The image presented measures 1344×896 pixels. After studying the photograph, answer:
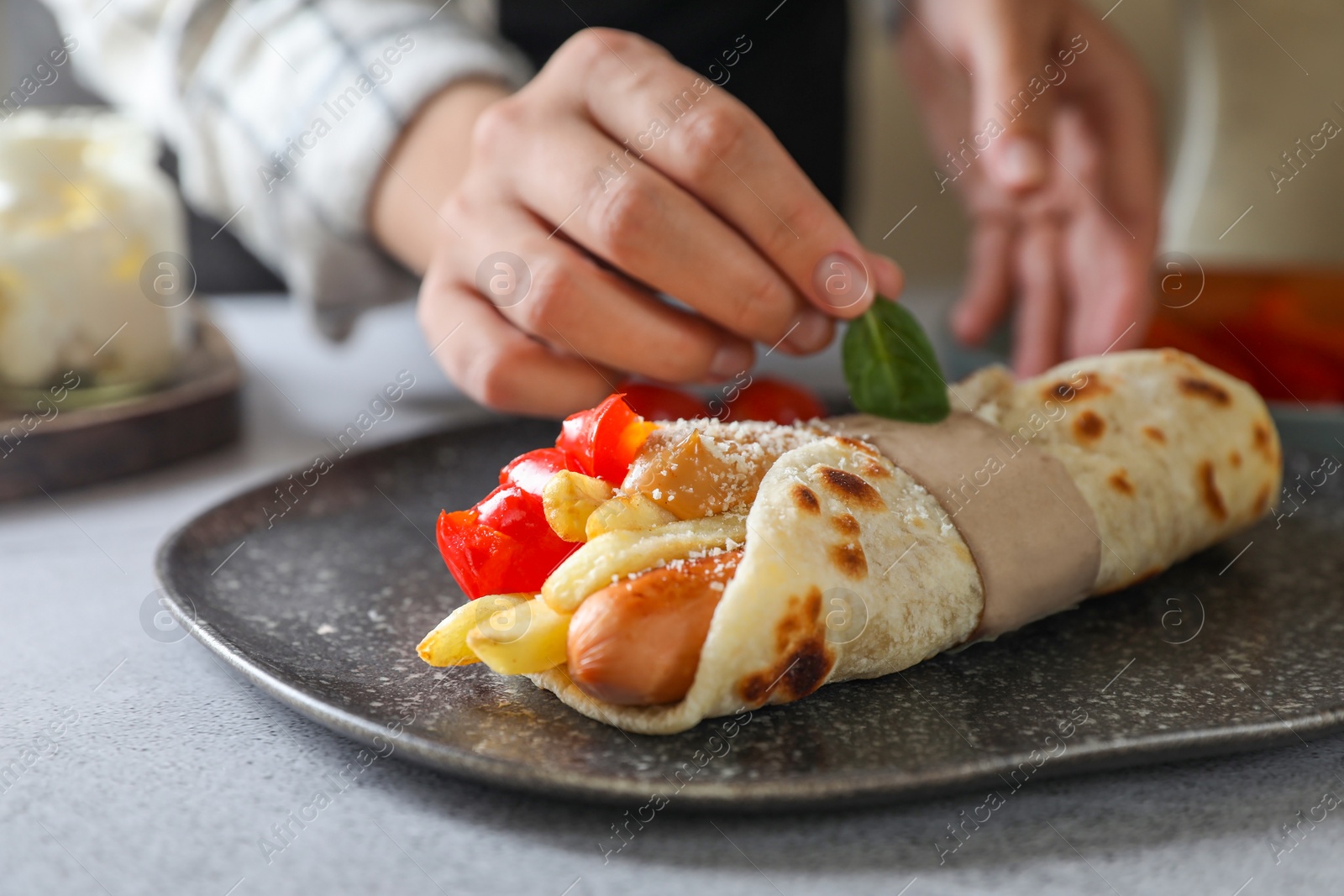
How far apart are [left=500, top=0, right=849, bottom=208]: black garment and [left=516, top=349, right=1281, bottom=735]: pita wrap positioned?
1474 mm

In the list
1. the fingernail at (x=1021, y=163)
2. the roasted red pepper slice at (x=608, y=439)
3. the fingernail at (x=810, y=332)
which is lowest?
the roasted red pepper slice at (x=608, y=439)

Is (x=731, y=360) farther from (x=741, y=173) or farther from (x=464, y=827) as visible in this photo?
(x=464, y=827)

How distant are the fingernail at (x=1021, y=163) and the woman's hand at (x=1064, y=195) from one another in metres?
0.26

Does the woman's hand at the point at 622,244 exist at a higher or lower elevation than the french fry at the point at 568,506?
higher

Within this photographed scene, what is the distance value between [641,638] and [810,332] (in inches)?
27.4

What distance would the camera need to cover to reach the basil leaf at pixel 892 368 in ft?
5.10

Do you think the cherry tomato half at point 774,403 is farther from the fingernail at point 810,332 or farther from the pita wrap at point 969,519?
the pita wrap at point 969,519

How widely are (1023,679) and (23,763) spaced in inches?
39.9

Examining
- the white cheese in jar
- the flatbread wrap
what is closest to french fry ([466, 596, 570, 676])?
the flatbread wrap

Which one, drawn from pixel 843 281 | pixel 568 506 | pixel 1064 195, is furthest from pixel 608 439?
pixel 1064 195

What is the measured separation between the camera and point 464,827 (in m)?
1.01

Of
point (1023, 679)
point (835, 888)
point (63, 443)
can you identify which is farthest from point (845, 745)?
point (63, 443)

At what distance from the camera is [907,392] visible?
1.56 metres

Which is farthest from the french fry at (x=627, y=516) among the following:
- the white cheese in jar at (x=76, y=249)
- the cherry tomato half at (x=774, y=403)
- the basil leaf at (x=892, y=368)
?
the white cheese in jar at (x=76, y=249)
